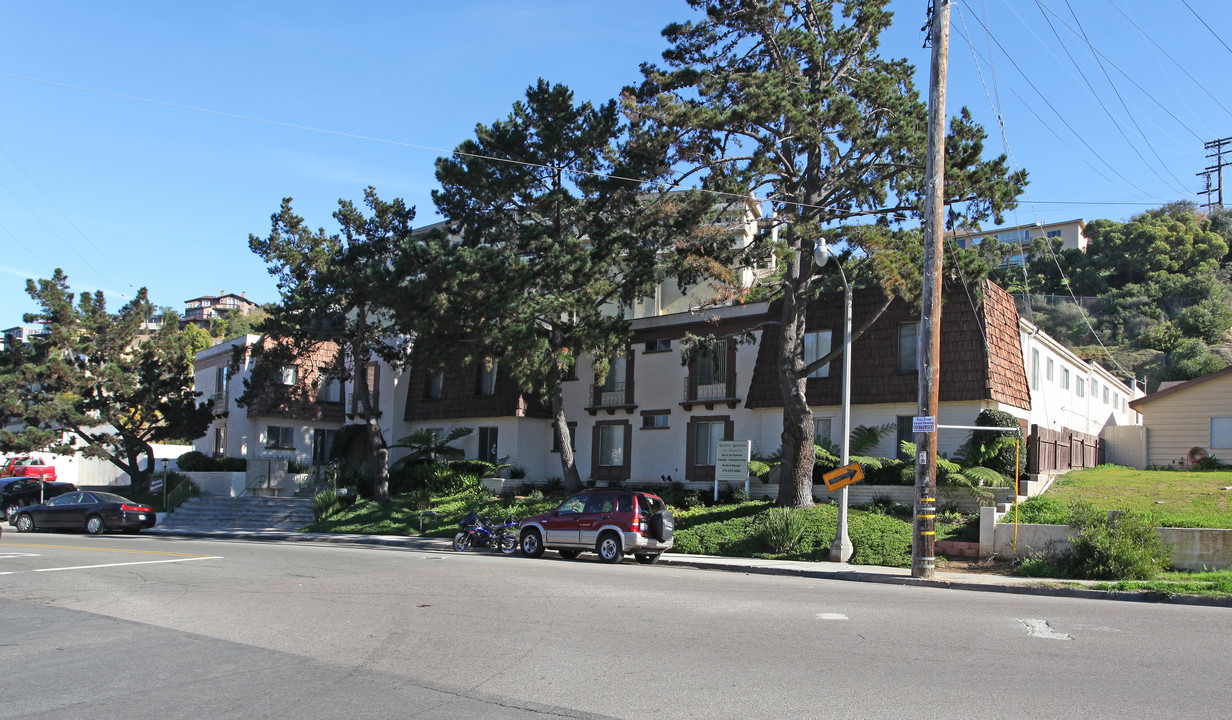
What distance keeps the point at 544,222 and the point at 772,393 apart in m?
9.60

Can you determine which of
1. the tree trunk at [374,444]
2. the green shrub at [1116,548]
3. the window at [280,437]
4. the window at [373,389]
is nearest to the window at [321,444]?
the window at [280,437]

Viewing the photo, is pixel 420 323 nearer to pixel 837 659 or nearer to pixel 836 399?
pixel 836 399

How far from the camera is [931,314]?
1748cm

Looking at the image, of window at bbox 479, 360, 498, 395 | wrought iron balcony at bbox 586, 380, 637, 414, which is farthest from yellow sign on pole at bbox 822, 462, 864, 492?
window at bbox 479, 360, 498, 395

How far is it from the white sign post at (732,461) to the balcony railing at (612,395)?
7.22 metres

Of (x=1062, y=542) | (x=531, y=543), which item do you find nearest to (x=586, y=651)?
(x=1062, y=542)

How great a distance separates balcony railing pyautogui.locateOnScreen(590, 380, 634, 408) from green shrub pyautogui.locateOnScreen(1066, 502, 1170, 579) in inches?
723

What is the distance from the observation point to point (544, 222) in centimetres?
3058

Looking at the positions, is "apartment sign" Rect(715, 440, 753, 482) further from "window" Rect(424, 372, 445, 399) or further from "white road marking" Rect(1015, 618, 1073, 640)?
"window" Rect(424, 372, 445, 399)

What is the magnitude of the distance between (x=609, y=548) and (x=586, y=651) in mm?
11307

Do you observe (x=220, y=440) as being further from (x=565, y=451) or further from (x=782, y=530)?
(x=782, y=530)

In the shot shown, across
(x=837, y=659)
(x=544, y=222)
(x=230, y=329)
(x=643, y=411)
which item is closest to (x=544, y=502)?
(x=643, y=411)

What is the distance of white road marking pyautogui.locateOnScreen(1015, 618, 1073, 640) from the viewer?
941 centimetres

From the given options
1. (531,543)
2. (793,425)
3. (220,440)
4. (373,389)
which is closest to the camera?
(531,543)
